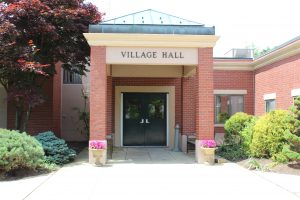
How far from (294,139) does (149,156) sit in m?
5.28

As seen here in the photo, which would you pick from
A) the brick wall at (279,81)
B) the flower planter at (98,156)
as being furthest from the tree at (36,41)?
the brick wall at (279,81)

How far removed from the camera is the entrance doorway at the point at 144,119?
1852 cm

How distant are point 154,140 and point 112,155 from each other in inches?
143

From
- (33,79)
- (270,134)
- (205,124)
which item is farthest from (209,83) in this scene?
Result: (33,79)

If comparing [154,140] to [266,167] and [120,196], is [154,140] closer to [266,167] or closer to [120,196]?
[266,167]

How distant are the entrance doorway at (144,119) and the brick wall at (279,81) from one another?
4.75 metres

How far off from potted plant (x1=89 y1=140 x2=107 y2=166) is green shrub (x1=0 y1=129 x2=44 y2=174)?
1.69 metres

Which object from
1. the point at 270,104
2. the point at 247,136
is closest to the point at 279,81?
the point at 270,104

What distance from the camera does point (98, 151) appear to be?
12727mm

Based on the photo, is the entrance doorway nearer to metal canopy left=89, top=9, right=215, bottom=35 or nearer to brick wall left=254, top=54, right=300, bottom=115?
brick wall left=254, top=54, right=300, bottom=115

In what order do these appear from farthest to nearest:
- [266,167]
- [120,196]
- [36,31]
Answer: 1. [36,31]
2. [266,167]
3. [120,196]

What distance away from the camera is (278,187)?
966 cm

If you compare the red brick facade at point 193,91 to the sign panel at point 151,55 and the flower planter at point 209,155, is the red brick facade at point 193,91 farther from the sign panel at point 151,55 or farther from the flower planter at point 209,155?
the flower planter at point 209,155

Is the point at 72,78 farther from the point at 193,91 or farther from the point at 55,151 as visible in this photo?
the point at 55,151
